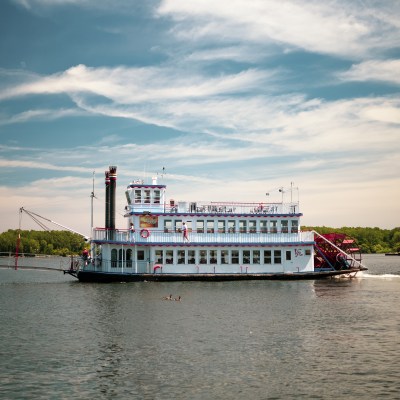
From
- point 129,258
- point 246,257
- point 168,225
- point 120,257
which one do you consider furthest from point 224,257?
point 120,257

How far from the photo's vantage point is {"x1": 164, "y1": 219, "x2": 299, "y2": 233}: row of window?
2014 inches

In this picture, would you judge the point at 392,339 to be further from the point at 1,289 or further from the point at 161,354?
the point at 1,289

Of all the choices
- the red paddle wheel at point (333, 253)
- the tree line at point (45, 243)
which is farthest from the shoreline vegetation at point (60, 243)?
the red paddle wheel at point (333, 253)

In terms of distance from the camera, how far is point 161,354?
77.3 ft

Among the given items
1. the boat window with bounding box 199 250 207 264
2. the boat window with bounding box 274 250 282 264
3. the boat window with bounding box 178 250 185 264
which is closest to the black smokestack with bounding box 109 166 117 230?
the boat window with bounding box 178 250 185 264

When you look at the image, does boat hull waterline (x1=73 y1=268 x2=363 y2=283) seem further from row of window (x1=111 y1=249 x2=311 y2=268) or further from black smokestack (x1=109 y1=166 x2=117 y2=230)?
black smokestack (x1=109 y1=166 x2=117 y2=230)

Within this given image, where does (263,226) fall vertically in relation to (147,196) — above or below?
below

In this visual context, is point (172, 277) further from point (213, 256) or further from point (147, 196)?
point (147, 196)

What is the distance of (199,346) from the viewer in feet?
81.9

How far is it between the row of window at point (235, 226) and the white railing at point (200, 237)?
1.63ft

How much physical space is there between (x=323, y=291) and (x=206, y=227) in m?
12.9

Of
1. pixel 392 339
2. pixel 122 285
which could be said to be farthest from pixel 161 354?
pixel 122 285

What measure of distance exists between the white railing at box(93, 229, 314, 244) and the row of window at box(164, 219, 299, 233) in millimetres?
497

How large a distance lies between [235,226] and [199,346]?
91.1 feet
